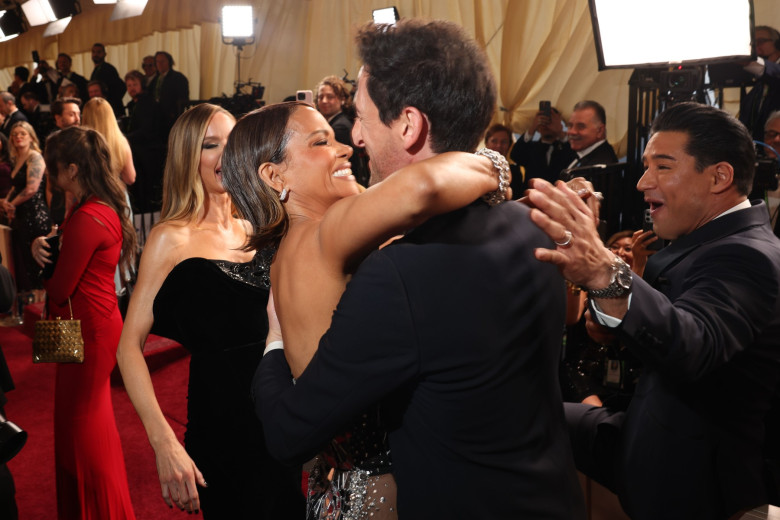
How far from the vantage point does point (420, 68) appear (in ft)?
3.65

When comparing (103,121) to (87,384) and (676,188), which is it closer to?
(87,384)

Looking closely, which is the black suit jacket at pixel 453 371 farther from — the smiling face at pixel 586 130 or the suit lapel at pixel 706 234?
the smiling face at pixel 586 130

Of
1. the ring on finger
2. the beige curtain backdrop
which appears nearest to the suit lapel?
the ring on finger

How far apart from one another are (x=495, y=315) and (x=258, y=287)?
3.47 feet

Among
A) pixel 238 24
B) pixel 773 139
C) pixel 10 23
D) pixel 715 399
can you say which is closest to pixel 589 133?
pixel 773 139

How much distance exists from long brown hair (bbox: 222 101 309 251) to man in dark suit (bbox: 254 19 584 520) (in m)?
0.49

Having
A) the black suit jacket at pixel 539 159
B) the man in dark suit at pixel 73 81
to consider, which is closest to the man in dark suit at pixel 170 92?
the man in dark suit at pixel 73 81

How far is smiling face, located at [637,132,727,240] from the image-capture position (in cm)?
199

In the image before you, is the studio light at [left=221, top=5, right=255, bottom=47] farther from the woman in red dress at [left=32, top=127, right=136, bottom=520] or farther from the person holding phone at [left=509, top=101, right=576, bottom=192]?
the woman in red dress at [left=32, top=127, right=136, bottom=520]

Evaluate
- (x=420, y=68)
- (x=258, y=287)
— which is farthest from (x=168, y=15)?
(x=420, y=68)

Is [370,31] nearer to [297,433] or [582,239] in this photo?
[582,239]

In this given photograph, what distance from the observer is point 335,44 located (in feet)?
31.2

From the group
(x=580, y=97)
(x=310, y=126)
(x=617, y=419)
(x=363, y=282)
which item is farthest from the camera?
(x=580, y=97)

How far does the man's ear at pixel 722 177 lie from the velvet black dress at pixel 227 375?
4.25 ft
